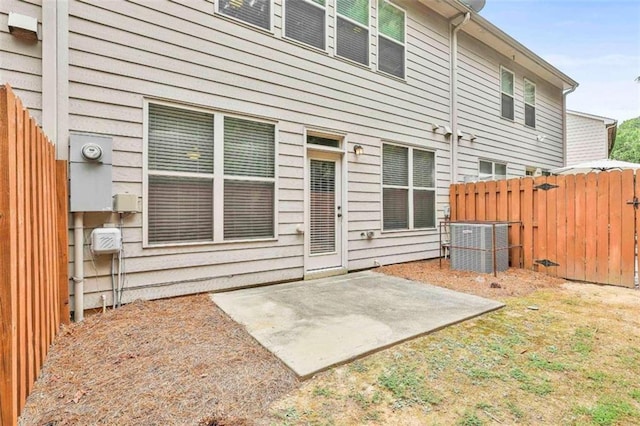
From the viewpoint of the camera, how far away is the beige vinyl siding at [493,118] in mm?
A: 7418

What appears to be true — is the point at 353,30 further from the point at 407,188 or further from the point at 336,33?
the point at 407,188

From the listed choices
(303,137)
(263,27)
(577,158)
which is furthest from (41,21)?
(577,158)

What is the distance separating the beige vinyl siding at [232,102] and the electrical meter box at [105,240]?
0.16 m

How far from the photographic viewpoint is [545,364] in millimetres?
2311

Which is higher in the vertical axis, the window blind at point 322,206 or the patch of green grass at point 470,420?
the window blind at point 322,206

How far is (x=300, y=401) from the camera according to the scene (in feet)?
6.15

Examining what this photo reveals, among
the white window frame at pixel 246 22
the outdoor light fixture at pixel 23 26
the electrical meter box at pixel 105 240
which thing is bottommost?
the electrical meter box at pixel 105 240

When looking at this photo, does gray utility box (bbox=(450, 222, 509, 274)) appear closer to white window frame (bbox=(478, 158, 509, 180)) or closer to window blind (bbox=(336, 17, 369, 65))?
white window frame (bbox=(478, 158, 509, 180))

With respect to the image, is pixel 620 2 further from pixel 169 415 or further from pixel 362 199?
pixel 169 415

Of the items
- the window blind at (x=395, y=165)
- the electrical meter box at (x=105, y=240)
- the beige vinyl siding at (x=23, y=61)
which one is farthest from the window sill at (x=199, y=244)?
the window blind at (x=395, y=165)

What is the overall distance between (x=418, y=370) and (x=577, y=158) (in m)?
16.0

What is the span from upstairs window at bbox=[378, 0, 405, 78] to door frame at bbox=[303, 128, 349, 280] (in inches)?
76.7

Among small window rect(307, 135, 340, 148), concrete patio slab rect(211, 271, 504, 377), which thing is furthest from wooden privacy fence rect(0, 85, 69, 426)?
small window rect(307, 135, 340, 148)

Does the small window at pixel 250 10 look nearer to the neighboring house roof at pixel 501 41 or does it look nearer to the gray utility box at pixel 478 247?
the neighboring house roof at pixel 501 41
